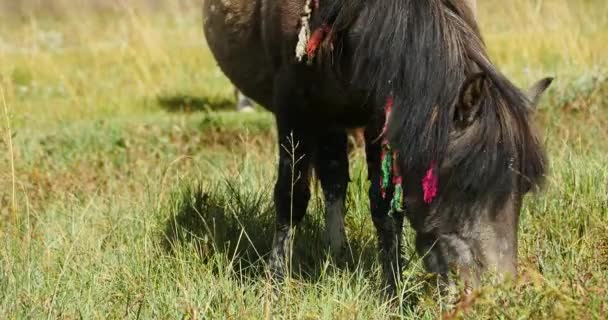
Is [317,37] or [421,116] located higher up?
[317,37]

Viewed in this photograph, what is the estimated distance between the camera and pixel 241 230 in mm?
4781

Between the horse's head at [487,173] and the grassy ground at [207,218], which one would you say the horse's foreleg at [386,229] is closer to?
the grassy ground at [207,218]

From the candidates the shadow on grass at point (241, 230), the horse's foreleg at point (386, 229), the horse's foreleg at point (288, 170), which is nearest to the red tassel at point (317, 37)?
the horse's foreleg at point (288, 170)

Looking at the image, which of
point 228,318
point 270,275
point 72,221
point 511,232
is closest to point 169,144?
point 72,221

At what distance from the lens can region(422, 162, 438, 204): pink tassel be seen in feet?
11.3

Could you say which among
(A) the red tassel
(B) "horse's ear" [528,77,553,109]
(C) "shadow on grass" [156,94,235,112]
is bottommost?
(C) "shadow on grass" [156,94,235,112]

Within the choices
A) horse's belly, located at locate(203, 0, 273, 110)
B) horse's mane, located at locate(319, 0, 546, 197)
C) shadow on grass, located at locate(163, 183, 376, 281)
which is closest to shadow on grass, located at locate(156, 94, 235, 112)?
horse's belly, located at locate(203, 0, 273, 110)

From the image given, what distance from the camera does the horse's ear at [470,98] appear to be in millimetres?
3229

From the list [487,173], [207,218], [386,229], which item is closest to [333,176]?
[207,218]

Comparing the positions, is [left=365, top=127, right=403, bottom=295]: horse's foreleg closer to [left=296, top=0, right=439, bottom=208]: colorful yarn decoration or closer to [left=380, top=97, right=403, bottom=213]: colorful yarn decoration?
[left=296, top=0, right=439, bottom=208]: colorful yarn decoration

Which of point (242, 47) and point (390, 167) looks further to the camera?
point (242, 47)

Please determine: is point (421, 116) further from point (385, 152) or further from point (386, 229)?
point (386, 229)

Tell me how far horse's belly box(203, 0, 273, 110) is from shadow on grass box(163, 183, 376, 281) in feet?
1.78

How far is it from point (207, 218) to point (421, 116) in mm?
1900
